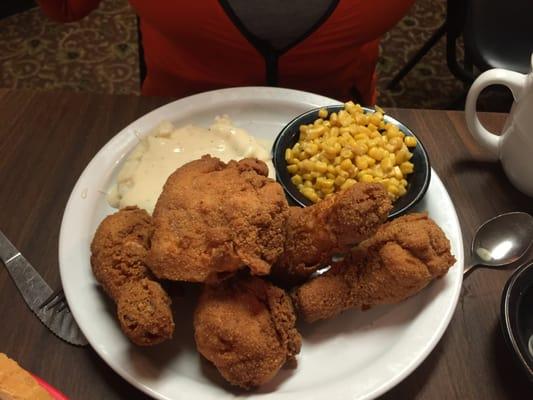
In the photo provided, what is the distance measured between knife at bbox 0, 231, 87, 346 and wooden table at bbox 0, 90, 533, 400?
0.05 ft

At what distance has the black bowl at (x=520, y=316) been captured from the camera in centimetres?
89

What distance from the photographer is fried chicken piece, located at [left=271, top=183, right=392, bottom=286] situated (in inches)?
36.3

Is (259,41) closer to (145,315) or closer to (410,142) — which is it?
(410,142)

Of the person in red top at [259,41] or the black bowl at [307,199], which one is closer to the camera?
the black bowl at [307,199]

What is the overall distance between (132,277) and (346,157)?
1.77 ft

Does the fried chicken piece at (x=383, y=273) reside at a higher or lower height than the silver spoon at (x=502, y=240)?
higher

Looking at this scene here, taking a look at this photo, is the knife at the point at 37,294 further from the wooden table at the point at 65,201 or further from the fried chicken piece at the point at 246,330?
the fried chicken piece at the point at 246,330

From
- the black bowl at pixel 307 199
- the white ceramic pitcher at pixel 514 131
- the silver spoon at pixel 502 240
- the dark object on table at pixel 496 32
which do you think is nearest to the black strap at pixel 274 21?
the black bowl at pixel 307 199

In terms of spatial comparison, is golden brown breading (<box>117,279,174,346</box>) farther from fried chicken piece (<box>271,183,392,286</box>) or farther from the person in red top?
the person in red top

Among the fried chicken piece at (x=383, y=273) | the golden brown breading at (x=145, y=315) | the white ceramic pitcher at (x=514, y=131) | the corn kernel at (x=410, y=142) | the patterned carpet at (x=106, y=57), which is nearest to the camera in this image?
the golden brown breading at (x=145, y=315)

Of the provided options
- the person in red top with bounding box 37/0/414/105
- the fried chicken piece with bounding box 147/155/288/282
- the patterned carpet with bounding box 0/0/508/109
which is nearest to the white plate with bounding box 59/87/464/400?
the fried chicken piece with bounding box 147/155/288/282

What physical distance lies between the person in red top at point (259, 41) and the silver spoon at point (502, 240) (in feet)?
1.83

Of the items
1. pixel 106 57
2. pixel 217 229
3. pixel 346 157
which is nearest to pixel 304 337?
pixel 217 229

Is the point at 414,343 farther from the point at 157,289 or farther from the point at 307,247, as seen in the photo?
the point at 157,289
